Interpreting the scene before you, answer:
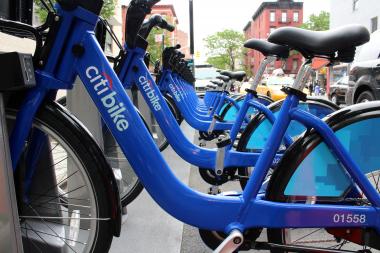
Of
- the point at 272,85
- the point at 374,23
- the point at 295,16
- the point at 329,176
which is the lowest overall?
the point at 272,85

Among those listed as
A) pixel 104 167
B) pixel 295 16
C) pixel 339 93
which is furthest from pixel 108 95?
pixel 295 16

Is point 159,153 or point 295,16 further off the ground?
point 295,16

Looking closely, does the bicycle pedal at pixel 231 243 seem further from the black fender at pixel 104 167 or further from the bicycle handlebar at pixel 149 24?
the bicycle handlebar at pixel 149 24

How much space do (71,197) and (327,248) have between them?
1.26 metres

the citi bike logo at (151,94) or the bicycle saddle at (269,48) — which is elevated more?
the bicycle saddle at (269,48)

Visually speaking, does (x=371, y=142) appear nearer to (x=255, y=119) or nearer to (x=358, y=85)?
(x=255, y=119)

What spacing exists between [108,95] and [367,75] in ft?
21.1

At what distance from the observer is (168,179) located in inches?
75.5

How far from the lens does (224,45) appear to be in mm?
71500

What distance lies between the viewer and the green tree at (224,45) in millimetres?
69438

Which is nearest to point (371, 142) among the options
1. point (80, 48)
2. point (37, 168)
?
point (80, 48)

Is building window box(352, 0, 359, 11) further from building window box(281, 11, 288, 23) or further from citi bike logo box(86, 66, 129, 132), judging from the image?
building window box(281, 11, 288, 23)

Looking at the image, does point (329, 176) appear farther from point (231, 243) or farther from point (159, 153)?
point (159, 153)

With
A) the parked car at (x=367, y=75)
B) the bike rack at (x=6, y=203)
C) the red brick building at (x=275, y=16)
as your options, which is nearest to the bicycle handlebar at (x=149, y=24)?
the bike rack at (x=6, y=203)
